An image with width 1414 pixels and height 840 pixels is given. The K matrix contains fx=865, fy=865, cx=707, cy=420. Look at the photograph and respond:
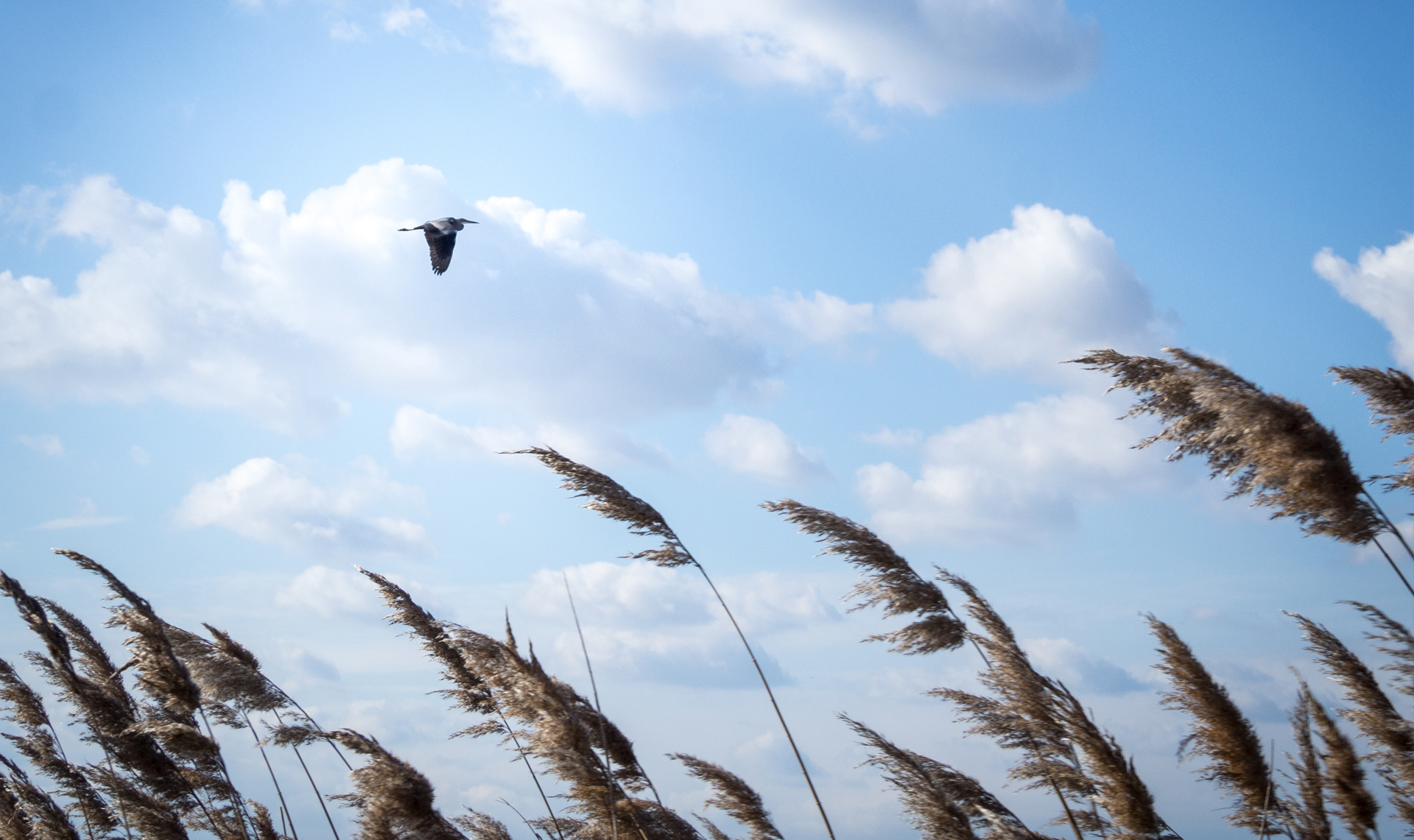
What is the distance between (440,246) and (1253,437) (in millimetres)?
9592

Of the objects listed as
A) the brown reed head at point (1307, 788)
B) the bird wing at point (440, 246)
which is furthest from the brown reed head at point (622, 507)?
the bird wing at point (440, 246)

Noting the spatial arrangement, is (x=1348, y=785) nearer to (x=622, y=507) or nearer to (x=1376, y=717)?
(x=1376, y=717)

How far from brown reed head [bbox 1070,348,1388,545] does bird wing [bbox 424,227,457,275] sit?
858 centimetres

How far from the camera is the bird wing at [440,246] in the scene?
11.0 m

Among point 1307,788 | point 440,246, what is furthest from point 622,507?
Result: point 440,246

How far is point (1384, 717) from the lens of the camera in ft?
15.1

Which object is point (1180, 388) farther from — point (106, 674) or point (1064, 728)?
point (106, 674)

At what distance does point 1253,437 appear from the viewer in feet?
13.0

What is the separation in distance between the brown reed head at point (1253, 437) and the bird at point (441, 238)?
859 cm

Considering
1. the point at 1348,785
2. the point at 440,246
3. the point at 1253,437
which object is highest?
the point at 440,246

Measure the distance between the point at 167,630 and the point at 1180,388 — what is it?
562cm

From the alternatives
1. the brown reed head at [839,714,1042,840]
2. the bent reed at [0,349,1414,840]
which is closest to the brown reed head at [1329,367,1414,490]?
the bent reed at [0,349,1414,840]

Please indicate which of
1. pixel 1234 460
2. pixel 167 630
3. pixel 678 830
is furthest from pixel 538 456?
pixel 1234 460

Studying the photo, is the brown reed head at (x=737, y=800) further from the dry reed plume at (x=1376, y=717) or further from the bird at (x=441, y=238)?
the bird at (x=441, y=238)
